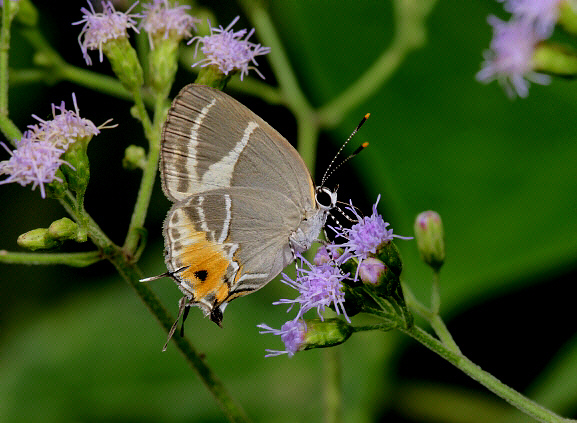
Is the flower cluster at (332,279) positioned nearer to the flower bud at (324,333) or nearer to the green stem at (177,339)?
the flower bud at (324,333)

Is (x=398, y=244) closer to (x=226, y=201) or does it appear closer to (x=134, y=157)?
(x=226, y=201)

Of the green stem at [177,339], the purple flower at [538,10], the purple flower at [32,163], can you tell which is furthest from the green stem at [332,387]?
the purple flower at [538,10]

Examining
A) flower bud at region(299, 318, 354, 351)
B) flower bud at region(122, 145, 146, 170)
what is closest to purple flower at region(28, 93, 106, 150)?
flower bud at region(122, 145, 146, 170)

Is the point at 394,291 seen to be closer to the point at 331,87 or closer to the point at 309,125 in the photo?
Result: the point at 309,125

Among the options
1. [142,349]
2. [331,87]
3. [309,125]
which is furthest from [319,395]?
[331,87]

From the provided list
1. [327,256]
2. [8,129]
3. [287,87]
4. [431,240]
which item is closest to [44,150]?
[8,129]

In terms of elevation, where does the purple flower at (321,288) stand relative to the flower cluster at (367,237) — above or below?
below
